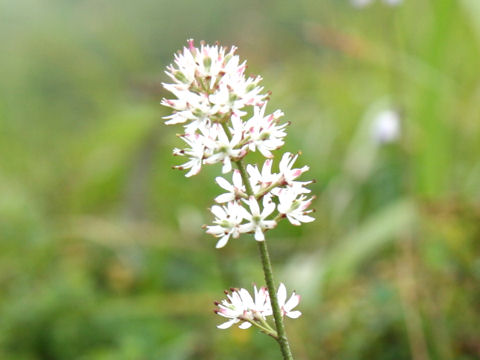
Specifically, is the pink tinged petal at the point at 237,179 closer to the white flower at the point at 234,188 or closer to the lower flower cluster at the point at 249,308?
the white flower at the point at 234,188

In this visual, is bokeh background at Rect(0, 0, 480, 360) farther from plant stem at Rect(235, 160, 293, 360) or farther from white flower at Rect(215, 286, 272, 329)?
plant stem at Rect(235, 160, 293, 360)

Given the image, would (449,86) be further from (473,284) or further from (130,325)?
(130,325)

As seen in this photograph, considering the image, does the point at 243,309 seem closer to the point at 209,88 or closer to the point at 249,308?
the point at 249,308

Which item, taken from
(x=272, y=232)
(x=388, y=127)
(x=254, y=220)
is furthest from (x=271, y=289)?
(x=272, y=232)

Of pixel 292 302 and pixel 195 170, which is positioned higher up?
pixel 195 170

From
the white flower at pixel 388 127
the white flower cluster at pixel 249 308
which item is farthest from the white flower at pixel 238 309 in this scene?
the white flower at pixel 388 127
